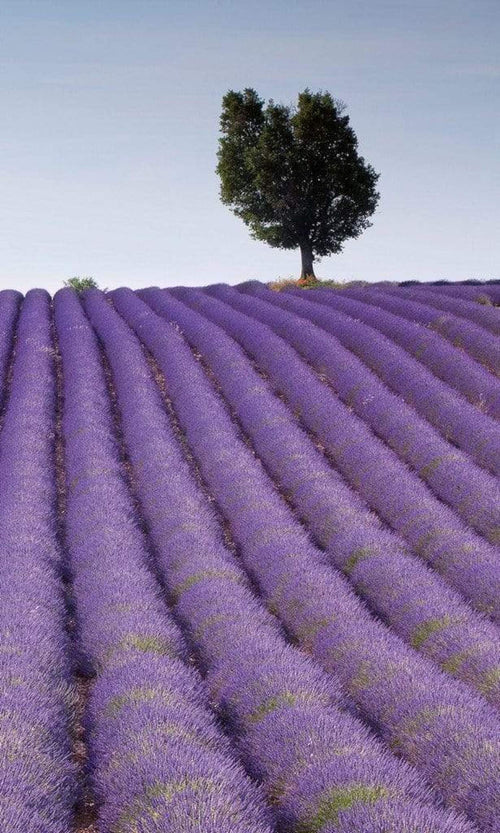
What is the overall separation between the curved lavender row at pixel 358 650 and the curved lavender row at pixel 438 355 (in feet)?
12.1

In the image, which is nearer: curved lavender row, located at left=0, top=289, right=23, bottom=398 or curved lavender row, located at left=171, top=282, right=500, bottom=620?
curved lavender row, located at left=171, top=282, right=500, bottom=620

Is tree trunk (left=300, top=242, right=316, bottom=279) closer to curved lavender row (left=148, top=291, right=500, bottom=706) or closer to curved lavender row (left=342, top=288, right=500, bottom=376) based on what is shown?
curved lavender row (left=342, top=288, right=500, bottom=376)

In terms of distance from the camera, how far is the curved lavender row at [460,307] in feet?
56.2

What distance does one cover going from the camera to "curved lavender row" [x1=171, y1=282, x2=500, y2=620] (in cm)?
840

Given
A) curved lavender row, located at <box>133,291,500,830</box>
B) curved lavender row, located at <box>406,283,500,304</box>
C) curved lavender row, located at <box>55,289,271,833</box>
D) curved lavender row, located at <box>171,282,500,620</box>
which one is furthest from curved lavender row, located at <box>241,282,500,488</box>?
curved lavender row, located at <box>55,289,271,833</box>

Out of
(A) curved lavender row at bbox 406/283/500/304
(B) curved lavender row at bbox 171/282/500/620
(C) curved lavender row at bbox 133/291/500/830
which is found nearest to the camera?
(C) curved lavender row at bbox 133/291/500/830

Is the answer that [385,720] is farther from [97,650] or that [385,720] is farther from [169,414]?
[169,414]

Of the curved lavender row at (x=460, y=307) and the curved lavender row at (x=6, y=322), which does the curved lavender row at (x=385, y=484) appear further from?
the curved lavender row at (x=6, y=322)

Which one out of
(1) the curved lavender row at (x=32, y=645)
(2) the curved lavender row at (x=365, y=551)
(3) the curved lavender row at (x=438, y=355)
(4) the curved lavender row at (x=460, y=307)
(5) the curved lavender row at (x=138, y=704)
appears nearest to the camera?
(5) the curved lavender row at (x=138, y=704)

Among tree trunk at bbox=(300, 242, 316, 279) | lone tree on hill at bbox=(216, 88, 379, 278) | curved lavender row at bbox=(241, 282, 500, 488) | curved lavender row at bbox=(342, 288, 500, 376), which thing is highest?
lone tree on hill at bbox=(216, 88, 379, 278)

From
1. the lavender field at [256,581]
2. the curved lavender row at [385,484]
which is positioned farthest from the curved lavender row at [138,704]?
the curved lavender row at [385,484]

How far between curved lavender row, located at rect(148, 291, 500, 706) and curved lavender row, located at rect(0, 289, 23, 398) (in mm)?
4644

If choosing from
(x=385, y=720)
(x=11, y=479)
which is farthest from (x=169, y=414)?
(x=385, y=720)

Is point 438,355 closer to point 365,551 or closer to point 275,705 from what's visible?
point 365,551
